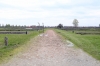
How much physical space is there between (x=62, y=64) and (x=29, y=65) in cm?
136

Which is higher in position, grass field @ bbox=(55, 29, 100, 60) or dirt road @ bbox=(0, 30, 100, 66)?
dirt road @ bbox=(0, 30, 100, 66)

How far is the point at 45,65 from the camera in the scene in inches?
314

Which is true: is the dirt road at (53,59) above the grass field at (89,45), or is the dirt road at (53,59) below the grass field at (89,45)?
above

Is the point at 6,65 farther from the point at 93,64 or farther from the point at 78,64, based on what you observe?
the point at 93,64

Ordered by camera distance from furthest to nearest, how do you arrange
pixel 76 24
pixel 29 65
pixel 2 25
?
pixel 76 24 < pixel 2 25 < pixel 29 65

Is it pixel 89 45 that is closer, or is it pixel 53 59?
pixel 53 59

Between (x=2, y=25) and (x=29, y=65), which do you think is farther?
(x=2, y=25)

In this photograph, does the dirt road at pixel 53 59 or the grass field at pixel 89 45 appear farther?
the grass field at pixel 89 45

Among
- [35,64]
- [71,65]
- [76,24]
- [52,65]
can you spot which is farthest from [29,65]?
[76,24]

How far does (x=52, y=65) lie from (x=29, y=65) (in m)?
0.92

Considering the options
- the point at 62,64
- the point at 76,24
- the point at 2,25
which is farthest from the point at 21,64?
the point at 76,24

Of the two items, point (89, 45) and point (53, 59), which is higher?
point (53, 59)

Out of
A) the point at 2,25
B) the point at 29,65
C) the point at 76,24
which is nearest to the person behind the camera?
the point at 29,65

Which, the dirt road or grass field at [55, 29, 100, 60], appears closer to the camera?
the dirt road
